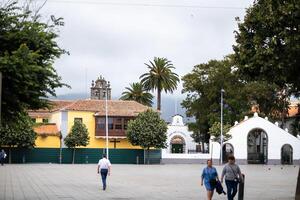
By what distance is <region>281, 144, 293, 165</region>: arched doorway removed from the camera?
249 ft

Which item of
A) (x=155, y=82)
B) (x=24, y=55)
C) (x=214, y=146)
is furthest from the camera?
(x=155, y=82)

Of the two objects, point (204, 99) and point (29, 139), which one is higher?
point (204, 99)

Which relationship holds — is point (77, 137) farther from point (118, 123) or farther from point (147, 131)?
point (147, 131)

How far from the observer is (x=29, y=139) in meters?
65.8

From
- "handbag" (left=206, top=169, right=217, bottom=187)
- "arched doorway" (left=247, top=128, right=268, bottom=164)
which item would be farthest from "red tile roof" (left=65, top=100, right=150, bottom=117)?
"handbag" (left=206, top=169, right=217, bottom=187)

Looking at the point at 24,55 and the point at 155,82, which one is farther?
the point at 155,82

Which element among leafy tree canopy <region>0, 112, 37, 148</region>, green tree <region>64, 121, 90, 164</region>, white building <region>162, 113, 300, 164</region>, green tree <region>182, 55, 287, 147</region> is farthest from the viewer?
green tree <region>182, 55, 287, 147</region>

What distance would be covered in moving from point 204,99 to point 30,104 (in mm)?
67616

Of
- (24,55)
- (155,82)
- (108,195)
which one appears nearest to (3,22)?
(24,55)

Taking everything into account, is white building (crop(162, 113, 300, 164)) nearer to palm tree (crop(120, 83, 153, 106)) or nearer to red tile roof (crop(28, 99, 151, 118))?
red tile roof (crop(28, 99, 151, 118))

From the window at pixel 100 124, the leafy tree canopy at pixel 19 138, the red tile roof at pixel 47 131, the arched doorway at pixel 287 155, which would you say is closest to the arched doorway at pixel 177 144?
the window at pixel 100 124

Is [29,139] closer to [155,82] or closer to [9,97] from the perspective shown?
[155,82]

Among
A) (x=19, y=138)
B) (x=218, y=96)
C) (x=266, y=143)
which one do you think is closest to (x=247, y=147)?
(x=266, y=143)

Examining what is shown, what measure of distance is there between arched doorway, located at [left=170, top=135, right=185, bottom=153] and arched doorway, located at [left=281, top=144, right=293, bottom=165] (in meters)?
16.3
